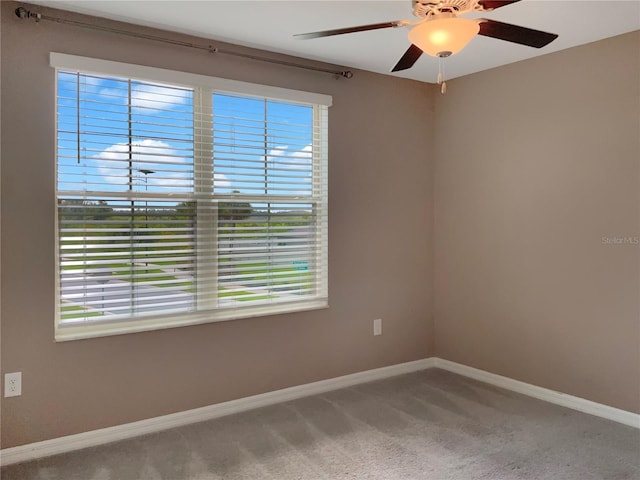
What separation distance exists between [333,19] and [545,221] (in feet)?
6.59

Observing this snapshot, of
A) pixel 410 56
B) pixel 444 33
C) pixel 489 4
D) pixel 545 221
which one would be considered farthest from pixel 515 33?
pixel 545 221

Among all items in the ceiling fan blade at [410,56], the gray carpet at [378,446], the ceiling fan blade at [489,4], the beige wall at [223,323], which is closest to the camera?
the ceiling fan blade at [489,4]

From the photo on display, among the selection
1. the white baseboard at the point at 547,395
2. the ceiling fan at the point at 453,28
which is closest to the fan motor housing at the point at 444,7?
the ceiling fan at the point at 453,28

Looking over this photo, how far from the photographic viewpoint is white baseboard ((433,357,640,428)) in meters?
3.12

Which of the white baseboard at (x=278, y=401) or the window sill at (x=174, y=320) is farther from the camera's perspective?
the window sill at (x=174, y=320)

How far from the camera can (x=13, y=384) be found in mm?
2621

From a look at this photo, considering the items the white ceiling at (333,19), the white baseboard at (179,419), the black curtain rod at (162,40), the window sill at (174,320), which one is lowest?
the white baseboard at (179,419)

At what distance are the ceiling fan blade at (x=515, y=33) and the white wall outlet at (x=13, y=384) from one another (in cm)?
284

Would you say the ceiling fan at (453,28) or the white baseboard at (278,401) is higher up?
the ceiling fan at (453,28)

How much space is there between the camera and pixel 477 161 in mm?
3951

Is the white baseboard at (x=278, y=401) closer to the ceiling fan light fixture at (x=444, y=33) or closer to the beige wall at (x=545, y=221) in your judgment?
the beige wall at (x=545, y=221)

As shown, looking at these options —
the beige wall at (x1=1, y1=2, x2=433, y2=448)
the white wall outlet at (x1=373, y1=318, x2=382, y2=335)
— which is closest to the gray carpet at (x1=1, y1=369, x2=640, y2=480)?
the beige wall at (x1=1, y1=2, x2=433, y2=448)

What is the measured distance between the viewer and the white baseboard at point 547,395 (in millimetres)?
3121

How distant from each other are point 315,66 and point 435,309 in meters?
2.27
